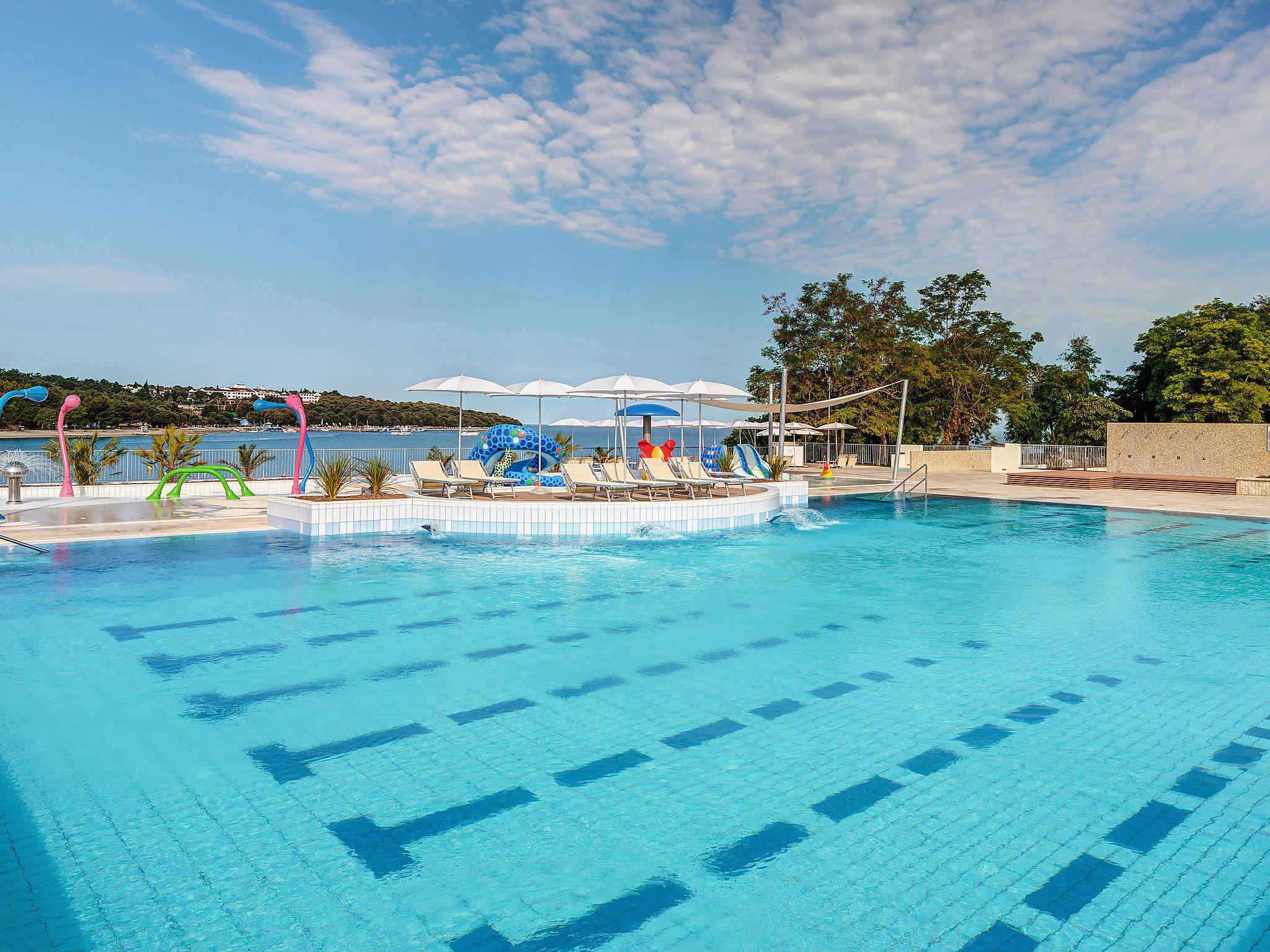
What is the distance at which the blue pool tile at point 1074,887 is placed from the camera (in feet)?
8.42

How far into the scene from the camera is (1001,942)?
237 cm

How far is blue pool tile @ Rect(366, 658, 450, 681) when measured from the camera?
16.9 ft

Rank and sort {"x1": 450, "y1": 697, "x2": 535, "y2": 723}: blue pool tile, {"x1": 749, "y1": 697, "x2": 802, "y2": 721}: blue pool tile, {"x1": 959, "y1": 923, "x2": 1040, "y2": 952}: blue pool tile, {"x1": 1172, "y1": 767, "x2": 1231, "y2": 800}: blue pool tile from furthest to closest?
{"x1": 749, "y1": 697, "x2": 802, "y2": 721}: blue pool tile < {"x1": 450, "y1": 697, "x2": 535, "y2": 723}: blue pool tile < {"x1": 1172, "y1": 767, "x2": 1231, "y2": 800}: blue pool tile < {"x1": 959, "y1": 923, "x2": 1040, "y2": 952}: blue pool tile

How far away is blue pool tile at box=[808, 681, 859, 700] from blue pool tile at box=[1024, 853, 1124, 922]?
202 cm

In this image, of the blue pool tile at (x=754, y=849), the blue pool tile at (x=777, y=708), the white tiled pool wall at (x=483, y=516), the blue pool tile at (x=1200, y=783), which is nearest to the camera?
the blue pool tile at (x=754, y=849)

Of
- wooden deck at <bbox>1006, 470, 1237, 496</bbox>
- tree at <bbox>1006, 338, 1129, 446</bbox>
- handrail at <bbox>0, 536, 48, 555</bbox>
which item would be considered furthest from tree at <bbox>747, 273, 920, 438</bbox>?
handrail at <bbox>0, 536, 48, 555</bbox>

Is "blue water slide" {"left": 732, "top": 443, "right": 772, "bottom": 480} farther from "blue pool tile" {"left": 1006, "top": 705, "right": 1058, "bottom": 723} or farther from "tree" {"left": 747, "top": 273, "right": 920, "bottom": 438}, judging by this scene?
"blue pool tile" {"left": 1006, "top": 705, "right": 1058, "bottom": 723}

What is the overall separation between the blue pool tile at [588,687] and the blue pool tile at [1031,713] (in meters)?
2.49

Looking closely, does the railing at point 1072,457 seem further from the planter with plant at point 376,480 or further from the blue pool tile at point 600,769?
the blue pool tile at point 600,769

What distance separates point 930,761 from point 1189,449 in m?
22.8

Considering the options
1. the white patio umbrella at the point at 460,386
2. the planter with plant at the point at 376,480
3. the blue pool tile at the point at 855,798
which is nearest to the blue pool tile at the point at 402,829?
the blue pool tile at the point at 855,798

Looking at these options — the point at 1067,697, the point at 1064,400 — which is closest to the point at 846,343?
the point at 1064,400

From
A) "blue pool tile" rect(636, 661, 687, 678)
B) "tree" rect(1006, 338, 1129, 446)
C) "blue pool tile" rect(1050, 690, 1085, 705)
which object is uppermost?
"tree" rect(1006, 338, 1129, 446)

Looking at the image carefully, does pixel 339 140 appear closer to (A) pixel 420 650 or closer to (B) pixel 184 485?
(B) pixel 184 485
